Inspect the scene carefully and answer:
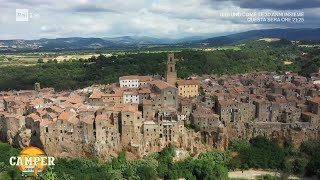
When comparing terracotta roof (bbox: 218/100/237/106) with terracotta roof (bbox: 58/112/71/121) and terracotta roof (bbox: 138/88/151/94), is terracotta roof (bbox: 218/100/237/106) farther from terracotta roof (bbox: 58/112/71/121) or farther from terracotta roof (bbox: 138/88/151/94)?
terracotta roof (bbox: 58/112/71/121)

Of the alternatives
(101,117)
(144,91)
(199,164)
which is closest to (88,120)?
(101,117)

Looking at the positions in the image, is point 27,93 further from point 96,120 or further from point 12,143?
point 96,120

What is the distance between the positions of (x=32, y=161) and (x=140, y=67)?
2009 inches

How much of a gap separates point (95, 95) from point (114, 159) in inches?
389

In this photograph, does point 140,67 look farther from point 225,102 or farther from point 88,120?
point 88,120

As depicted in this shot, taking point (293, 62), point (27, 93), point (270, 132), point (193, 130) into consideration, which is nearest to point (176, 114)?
point (193, 130)

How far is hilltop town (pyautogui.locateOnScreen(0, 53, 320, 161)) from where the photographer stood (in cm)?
3869

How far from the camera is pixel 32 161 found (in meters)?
34.2

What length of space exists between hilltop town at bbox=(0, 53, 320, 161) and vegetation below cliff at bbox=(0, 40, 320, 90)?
25694mm

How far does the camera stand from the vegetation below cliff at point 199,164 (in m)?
37.1

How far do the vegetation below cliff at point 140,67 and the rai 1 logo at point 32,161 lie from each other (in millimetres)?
36318

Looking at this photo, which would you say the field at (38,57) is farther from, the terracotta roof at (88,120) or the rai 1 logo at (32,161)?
the rai 1 logo at (32,161)

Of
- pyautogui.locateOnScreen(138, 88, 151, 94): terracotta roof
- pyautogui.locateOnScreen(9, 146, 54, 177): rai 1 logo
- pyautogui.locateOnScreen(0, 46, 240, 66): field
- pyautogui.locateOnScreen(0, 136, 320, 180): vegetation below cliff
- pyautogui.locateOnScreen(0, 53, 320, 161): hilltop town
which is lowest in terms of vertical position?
pyautogui.locateOnScreen(0, 136, 320, 180): vegetation below cliff

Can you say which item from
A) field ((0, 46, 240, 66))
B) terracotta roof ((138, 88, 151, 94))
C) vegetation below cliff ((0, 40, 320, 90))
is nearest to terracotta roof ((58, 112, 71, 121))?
terracotta roof ((138, 88, 151, 94))
